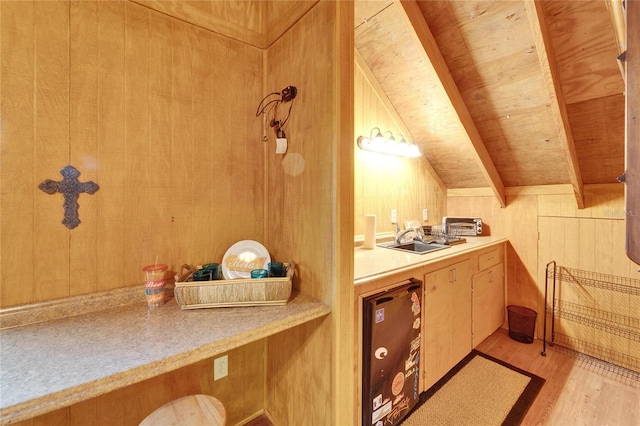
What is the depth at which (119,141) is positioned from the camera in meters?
1.13

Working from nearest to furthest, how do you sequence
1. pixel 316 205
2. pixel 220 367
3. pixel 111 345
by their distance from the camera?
pixel 111 345 < pixel 316 205 < pixel 220 367

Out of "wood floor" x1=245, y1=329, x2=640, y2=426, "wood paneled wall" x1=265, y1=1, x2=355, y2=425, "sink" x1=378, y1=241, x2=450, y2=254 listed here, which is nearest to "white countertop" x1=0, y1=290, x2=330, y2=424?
"wood paneled wall" x1=265, y1=1, x2=355, y2=425

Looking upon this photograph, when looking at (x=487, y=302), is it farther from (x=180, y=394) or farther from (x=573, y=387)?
(x=180, y=394)

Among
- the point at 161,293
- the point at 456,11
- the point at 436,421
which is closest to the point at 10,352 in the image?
the point at 161,293

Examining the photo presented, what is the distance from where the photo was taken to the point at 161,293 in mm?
1133

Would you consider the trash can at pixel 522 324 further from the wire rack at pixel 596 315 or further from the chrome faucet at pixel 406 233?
the chrome faucet at pixel 406 233

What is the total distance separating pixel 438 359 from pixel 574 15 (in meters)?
2.24

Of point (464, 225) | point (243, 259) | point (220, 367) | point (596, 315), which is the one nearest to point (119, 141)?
point (243, 259)

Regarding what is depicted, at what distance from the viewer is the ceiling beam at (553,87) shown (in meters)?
1.47

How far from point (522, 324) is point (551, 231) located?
90cm

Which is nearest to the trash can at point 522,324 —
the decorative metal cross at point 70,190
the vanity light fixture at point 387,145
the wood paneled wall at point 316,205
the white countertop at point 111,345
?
the vanity light fixture at point 387,145

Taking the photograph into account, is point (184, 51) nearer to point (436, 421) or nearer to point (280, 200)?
point (280, 200)

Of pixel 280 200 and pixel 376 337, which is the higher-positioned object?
pixel 280 200

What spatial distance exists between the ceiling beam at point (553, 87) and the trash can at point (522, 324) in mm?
1092
